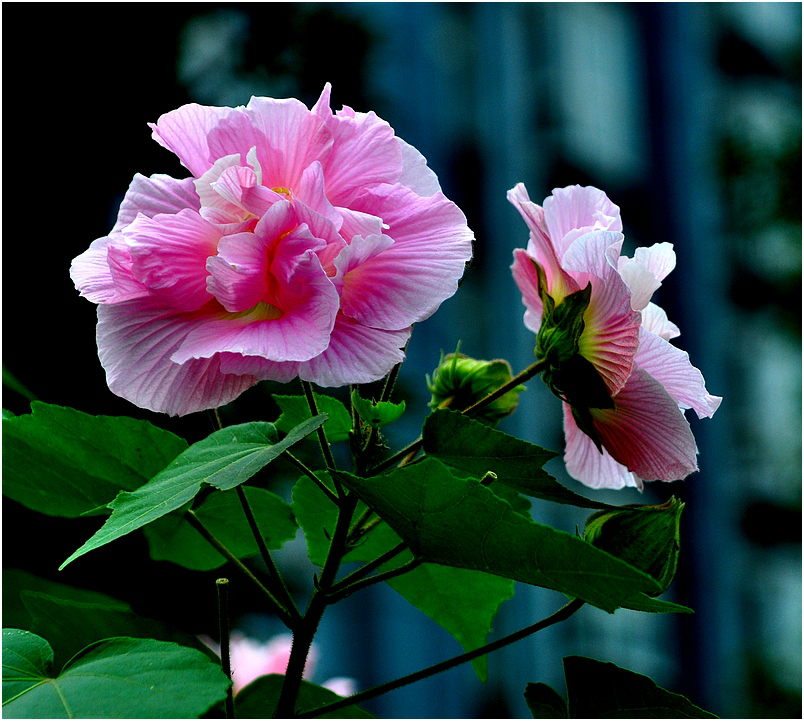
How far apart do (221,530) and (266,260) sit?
19cm

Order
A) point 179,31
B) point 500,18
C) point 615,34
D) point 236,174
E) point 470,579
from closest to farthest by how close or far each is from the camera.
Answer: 1. point 236,174
2. point 470,579
3. point 179,31
4. point 500,18
5. point 615,34

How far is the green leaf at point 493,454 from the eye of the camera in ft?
0.96

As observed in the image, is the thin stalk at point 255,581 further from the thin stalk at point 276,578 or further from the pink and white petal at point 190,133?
the pink and white petal at point 190,133

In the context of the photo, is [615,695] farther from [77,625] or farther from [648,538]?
[77,625]

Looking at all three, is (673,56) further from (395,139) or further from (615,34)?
(395,139)

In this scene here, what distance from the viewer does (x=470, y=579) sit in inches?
16.5

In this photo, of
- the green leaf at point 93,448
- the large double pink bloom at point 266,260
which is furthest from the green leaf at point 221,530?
the large double pink bloom at point 266,260

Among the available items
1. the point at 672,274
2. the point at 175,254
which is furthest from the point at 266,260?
the point at 672,274

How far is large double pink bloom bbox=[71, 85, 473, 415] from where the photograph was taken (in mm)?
282

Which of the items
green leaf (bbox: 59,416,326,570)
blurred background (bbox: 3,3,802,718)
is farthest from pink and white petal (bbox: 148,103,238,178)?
blurred background (bbox: 3,3,802,718)

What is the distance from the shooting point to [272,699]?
0.40m

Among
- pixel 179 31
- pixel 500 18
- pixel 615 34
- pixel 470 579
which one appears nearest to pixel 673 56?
pixel 615 34

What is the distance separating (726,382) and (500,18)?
5.26 ft

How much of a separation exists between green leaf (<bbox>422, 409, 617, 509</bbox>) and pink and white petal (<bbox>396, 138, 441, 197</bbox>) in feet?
0.29
